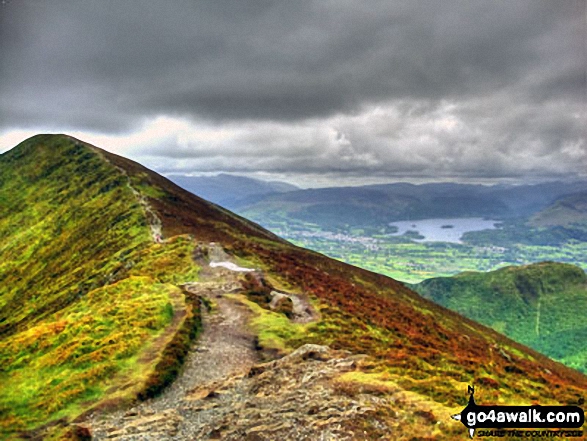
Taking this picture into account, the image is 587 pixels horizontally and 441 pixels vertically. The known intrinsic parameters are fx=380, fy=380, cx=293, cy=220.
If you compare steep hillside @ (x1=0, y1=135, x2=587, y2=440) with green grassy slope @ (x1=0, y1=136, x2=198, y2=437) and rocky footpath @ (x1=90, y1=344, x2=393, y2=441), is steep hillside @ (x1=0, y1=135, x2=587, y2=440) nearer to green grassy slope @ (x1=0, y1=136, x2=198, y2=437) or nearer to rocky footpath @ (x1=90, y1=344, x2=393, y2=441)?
rocky footpath @ (x1=90, y1=344, x2=393, y2=441)

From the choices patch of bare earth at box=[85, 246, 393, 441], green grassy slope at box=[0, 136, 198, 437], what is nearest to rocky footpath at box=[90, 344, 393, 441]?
patch of bare earth at box=[85, 246, 393, 441]

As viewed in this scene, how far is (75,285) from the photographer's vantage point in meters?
67.9

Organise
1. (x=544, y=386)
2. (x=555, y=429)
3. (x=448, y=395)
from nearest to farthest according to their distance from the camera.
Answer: (x=555, y=429), (x=448, y=395), (x=544, y=386)

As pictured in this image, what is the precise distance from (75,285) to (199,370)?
48375 millimetres

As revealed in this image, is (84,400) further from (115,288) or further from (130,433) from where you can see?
(115,288)

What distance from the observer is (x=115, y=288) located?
48031 mm

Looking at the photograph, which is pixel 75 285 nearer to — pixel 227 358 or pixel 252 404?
pixel 227 358

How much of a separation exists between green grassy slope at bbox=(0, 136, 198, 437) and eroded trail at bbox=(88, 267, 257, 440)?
2.43 metres

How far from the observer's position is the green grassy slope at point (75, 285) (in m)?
28.4

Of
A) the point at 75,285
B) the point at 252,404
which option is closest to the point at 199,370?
the point at 252,404

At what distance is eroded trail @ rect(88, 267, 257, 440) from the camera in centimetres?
2222

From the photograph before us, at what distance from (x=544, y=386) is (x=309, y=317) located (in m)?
22.9

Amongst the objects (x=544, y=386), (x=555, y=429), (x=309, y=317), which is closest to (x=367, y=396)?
(x=555, y=429)

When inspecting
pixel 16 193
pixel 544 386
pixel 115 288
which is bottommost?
pixel 544 386
